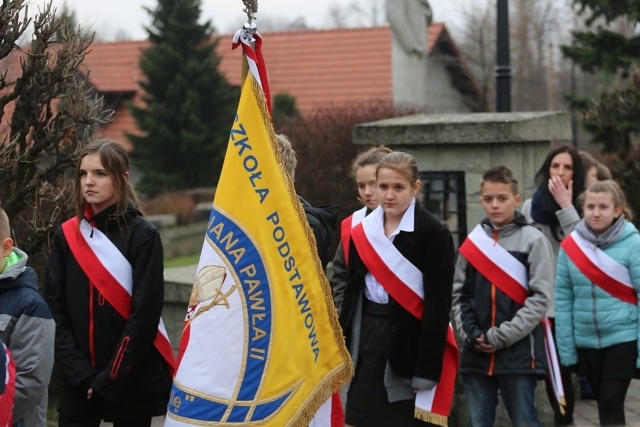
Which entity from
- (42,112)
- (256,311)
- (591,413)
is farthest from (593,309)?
(42,112)

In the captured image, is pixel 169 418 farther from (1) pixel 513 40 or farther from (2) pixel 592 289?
(1) pixel 513 40

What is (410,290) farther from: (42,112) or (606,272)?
(42,112)

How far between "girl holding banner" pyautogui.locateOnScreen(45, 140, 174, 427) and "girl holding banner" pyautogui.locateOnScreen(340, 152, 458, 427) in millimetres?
1003

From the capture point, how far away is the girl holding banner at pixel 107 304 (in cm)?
500

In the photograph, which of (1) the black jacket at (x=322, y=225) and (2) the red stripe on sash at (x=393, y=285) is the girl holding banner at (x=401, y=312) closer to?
(2) the red stripe on sash at (x=393, y=285)

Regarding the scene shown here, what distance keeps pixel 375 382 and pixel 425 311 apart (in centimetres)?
46

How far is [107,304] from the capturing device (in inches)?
199

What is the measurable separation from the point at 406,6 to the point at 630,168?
17313 millimetres

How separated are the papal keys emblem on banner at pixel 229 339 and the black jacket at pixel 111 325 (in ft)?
1.04

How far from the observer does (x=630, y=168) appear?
13.1 m

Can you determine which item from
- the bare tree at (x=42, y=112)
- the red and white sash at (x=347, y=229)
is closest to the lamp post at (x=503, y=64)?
the red and white sash at (x=347, y=229)

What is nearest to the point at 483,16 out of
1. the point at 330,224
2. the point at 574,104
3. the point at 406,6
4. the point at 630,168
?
the point at 406,6

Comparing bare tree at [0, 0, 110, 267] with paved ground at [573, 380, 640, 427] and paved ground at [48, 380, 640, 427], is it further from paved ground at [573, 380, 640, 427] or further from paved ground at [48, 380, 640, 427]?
paved ground at [573, 380, 640, 427]

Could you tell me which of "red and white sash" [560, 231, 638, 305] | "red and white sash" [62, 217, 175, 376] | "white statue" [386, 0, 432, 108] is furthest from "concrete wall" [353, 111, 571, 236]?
"white statue" [386, 0, 432, 108]
